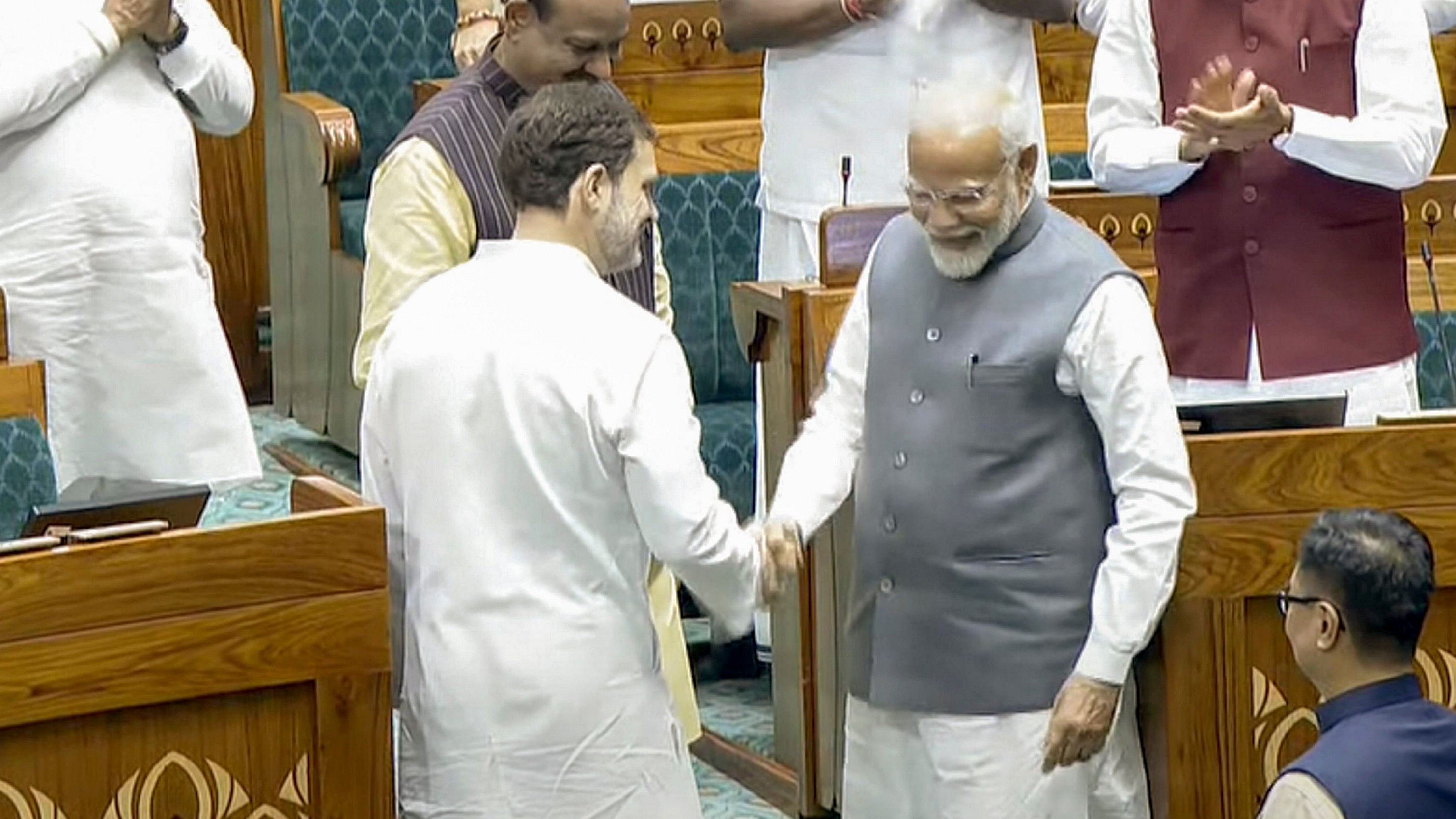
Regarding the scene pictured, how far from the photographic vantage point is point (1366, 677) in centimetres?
280

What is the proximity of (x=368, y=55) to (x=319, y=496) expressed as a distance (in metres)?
3.37

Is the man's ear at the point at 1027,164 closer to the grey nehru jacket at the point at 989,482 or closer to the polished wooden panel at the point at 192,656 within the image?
the grey nehru jacket at the point at 989,482

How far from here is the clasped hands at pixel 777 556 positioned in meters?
3.25

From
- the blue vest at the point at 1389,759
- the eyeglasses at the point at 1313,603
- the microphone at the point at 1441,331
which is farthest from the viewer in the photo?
the microphone at the point at 1441,331

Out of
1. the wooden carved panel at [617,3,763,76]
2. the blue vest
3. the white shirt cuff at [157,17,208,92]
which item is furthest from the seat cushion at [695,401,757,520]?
the blue vest

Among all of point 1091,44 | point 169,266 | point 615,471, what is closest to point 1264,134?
point 615,471

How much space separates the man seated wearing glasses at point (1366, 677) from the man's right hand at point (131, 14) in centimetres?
217

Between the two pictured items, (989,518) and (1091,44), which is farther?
(1091,44)

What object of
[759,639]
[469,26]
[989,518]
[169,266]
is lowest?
[759,639]

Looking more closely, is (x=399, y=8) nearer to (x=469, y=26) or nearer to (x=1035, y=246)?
(x=469, y=26)

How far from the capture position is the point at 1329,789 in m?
2.67

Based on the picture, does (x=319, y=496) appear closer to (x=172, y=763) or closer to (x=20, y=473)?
(x=172, y=763)

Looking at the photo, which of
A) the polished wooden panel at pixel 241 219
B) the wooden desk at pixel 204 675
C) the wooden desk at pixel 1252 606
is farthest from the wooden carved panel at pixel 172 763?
the polished wooden panel at pixel 241 219

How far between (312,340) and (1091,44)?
6.29 feet
